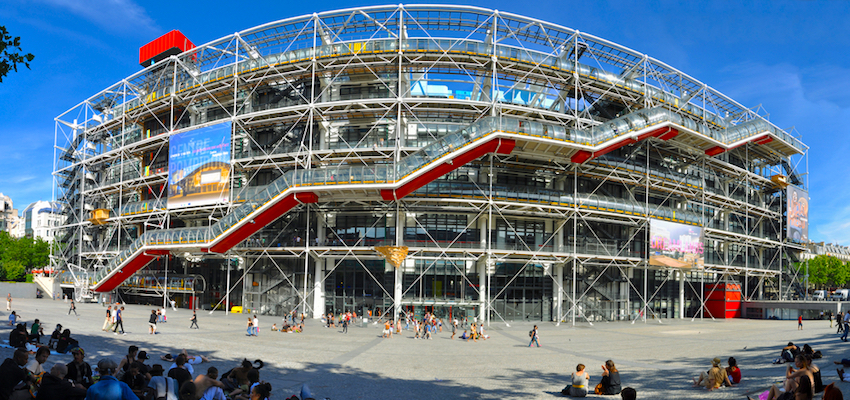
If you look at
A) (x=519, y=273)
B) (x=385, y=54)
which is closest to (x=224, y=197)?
(x=385, y=54)

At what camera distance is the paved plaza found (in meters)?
12.9

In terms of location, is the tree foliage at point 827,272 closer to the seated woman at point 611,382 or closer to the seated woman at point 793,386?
the seated woman at point 611,382

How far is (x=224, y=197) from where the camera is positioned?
32469 millimetres

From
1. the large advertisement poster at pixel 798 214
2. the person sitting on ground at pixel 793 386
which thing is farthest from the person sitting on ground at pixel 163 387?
the large advertisement poster at pixel 798 214

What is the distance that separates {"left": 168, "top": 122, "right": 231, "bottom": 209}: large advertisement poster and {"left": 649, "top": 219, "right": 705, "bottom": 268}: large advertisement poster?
993 inches

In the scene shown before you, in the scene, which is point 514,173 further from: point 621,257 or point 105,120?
point 105,120

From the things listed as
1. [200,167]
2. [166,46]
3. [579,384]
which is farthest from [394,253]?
[166,46]

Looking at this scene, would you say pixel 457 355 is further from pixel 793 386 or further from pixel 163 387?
pixel 163 387

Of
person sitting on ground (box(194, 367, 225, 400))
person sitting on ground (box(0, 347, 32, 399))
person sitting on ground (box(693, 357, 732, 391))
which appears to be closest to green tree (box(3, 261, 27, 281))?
person sitting on ground (box(0, 347, 32, 399))

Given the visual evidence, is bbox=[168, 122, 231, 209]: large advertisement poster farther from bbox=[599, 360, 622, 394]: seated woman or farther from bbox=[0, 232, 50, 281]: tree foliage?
bbox=[0, 232, 50, 281]: tree foliage

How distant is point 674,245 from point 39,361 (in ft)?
107

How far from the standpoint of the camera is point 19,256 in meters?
55.7

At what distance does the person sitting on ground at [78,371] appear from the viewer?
31.5 feet

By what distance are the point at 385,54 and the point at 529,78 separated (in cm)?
854
